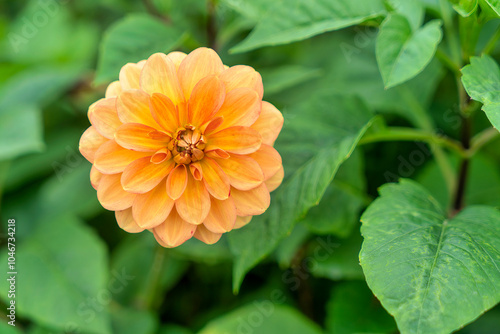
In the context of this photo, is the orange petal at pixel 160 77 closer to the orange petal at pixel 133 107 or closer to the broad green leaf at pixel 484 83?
the orange petal at pixel 133 107

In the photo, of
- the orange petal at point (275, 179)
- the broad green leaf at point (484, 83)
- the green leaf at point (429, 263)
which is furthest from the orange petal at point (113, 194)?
the broad green leaf at point (484, 83)

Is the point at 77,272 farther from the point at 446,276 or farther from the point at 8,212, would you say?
the point at 446,276

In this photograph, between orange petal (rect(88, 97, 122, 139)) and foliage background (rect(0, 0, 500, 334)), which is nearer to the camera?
orange petal (rect(88, 97, 122, 139))

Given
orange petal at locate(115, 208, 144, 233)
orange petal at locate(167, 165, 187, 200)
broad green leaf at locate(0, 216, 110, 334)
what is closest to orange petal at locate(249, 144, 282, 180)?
orange petal at locate(167, 165, 187, 200)

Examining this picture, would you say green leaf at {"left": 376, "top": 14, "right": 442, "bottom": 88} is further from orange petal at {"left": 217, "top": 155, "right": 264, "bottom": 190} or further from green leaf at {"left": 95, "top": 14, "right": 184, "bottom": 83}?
green leaf at {"left": 95, "top": 14, "right": 184, "bottom": 83}

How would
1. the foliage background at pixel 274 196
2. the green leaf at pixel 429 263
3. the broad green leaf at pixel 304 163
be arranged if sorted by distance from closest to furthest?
the green leaf at pixel 429 263 → the broad green leaf at pixel 304 163 → the foliage background at pixel 274 196

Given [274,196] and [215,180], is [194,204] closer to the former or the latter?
[215,180]
